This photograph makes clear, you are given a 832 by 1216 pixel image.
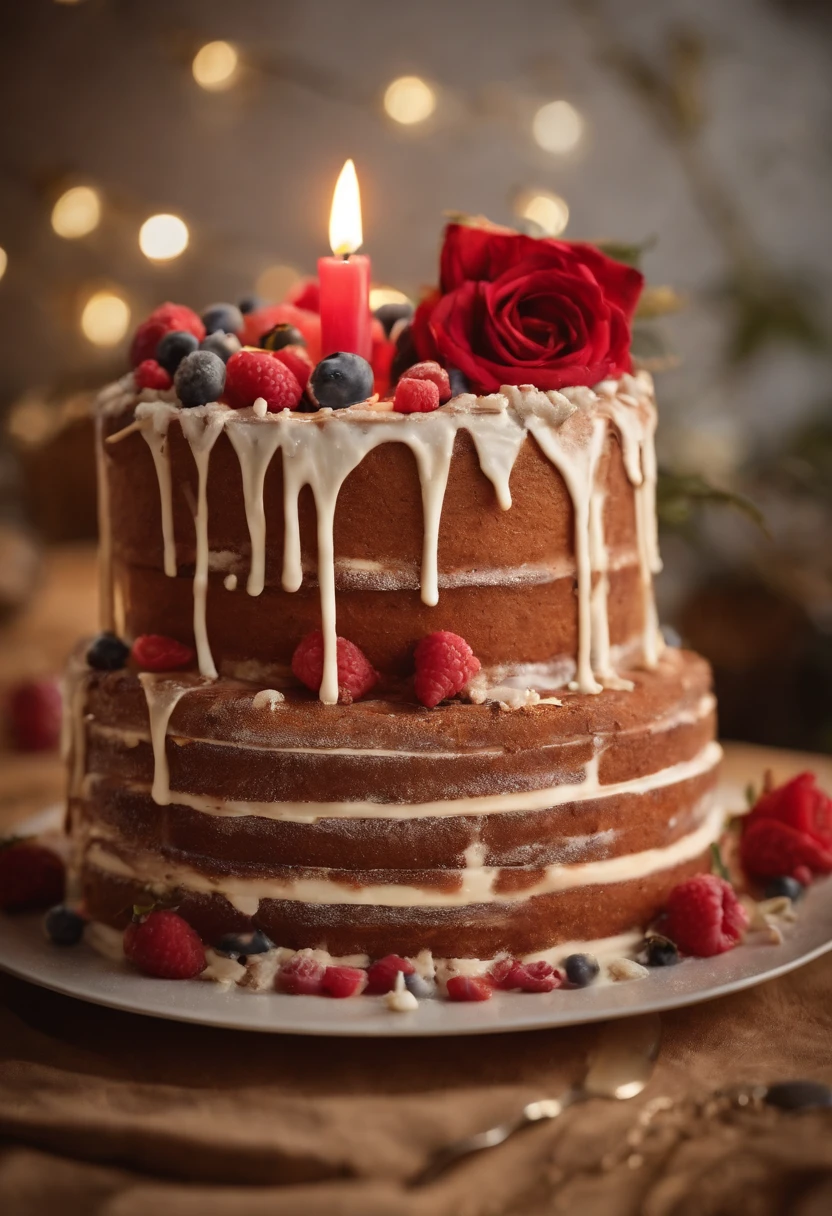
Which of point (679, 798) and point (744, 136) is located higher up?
point (744, 136)

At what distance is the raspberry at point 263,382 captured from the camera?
220 cm

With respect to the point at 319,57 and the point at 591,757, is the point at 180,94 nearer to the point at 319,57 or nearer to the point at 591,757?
the point at 319,57

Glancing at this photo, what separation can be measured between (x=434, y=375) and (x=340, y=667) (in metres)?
0.51

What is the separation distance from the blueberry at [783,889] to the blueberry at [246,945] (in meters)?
0.97

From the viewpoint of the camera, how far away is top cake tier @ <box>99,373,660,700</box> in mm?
2135

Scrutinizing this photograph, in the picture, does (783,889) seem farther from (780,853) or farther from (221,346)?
(221,346)

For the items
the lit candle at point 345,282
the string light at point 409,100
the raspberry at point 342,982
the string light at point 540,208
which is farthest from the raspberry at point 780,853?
the string light at point 409,100

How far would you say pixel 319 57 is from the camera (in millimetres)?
5508

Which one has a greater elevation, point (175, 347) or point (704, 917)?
point (175, 347)

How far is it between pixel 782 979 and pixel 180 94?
4589 millimetres

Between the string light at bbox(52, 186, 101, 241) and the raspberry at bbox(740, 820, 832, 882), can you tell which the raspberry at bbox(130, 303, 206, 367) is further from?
the string light at bbox(52, 186, 101, 241)

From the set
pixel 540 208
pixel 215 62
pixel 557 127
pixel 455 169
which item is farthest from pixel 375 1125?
pixel 455 169

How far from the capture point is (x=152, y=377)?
7.80ft

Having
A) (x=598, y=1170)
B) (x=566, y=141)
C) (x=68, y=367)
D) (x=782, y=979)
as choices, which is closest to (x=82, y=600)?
(x=68, y=367)
